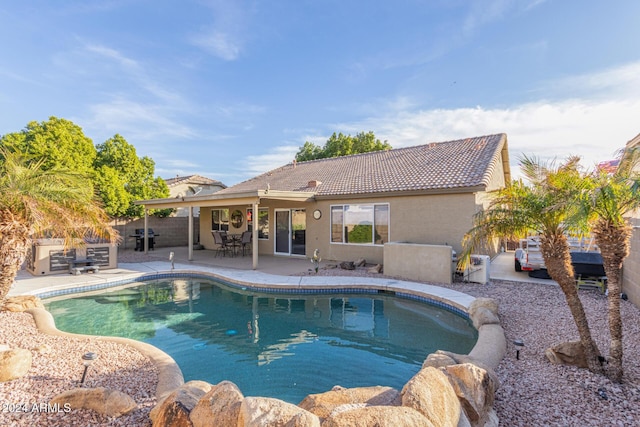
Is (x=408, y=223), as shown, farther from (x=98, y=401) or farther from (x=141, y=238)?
(x=141, y=238)

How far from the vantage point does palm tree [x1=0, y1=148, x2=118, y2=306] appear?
235 inches

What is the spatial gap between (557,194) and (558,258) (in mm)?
856

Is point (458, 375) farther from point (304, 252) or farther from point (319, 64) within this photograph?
point (319, 64)

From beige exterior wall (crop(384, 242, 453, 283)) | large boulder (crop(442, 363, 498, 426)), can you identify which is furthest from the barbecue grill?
large boulder (crop(442, 363, 498, 426))

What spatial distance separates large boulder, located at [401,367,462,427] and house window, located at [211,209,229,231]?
16.4 m

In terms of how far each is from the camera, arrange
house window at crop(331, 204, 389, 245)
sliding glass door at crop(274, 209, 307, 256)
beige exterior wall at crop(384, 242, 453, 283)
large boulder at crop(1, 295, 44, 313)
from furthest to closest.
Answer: sliding glass door at crop(274, 209, 307, 256)
house window at crop(331, 204, 389, 245)
beige exterior wall at crop(384, 242, 453, 283)
large boulder at crop(1, 295, 44, 313)

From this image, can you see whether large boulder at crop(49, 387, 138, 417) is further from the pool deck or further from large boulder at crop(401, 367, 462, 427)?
the pool deck

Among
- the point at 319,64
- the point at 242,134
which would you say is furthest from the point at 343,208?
the point at 242,134

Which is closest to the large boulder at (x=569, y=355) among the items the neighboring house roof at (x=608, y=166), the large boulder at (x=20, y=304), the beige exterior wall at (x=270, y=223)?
the neighboring house roof at (x=608, y=166)

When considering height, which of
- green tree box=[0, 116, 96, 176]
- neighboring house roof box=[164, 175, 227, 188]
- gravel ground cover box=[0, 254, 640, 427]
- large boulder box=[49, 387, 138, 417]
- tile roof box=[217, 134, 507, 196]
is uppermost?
green tree box=[0, 116, 96, 176]

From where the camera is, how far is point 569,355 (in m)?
4.30

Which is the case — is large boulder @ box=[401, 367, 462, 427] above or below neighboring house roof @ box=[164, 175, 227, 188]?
below

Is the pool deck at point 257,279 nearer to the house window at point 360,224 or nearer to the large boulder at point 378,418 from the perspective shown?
the house window at point 360,224

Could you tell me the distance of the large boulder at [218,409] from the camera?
264 cm
